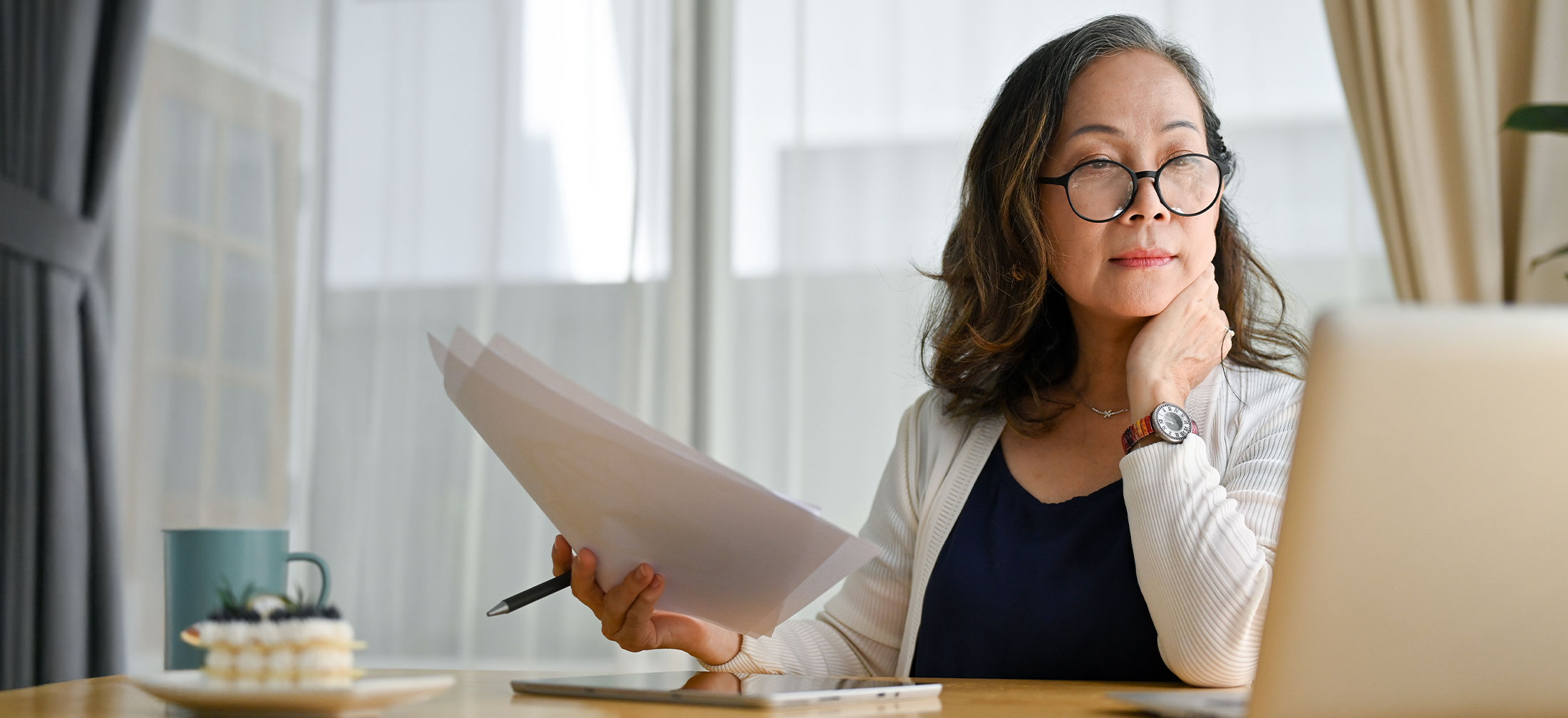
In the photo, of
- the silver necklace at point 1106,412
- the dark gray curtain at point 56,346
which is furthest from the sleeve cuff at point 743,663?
the dark gray curtain at point 56,346

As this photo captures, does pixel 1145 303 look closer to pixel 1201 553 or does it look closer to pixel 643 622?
pixel 1201 553

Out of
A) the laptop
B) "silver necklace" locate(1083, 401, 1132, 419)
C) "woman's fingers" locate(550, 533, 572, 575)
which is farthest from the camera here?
"silver necklace" locate(1083, 401, 1132, 419)

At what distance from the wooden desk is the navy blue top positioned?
0.29 metres

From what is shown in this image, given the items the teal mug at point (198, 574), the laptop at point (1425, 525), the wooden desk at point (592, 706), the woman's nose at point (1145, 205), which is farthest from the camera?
the woman's nose at point (1145, 205)

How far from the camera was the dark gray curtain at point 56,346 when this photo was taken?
230 cm

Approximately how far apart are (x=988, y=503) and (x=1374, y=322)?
881mm

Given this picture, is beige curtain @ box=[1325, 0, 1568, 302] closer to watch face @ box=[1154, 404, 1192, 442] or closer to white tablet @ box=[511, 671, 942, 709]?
watch face @ box=[1154, 404, 1192, 442]

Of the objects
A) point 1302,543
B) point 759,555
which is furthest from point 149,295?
point 1302,543

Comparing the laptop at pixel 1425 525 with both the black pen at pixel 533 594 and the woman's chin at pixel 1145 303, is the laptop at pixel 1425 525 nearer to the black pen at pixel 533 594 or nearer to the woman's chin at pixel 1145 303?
the black pen at pixel 533 594

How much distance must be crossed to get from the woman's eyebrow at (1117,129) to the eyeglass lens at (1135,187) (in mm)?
38

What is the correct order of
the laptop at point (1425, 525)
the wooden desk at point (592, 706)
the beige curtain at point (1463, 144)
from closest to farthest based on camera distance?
the laptop at point (1425, 525) → the wooden desk at point (592, 706) → the beige curtain at point (1463, 144)

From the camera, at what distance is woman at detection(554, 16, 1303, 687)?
41.1 inches

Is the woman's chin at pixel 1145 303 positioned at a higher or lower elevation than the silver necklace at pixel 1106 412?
higher

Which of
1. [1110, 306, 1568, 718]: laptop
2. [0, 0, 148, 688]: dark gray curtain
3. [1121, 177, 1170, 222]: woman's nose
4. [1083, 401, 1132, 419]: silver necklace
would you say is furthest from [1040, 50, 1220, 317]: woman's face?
[0, 0, 148, 688]: dark gray curtain
